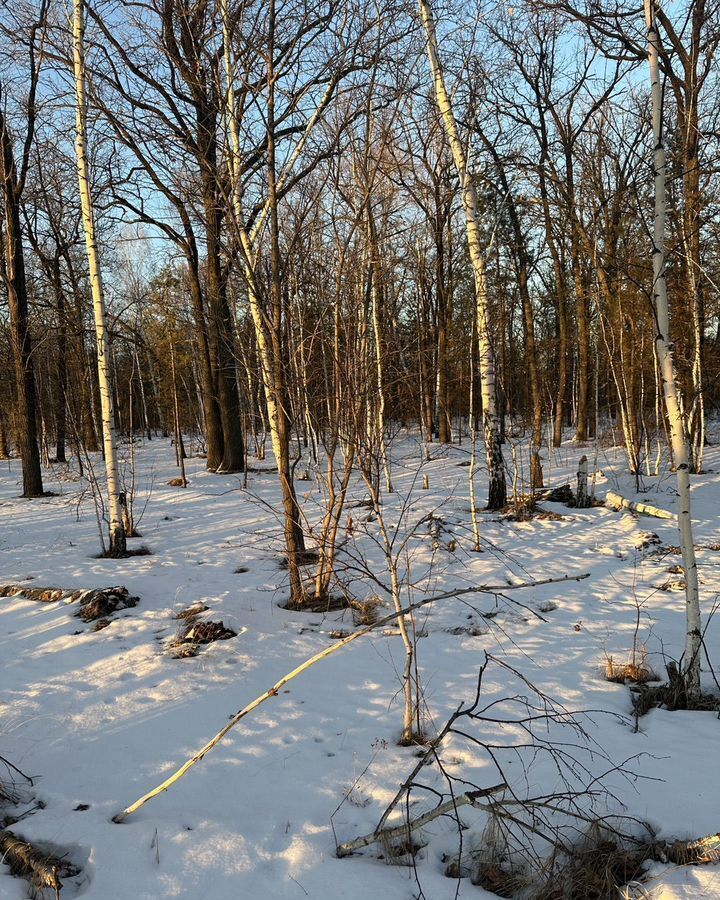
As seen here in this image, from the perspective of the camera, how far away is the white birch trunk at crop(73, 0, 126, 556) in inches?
257

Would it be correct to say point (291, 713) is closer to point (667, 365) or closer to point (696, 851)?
point (696, 851)

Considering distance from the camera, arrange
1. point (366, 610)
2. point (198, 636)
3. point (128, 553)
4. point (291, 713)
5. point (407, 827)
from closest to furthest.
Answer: point (407, 827) < point (291, 713) < point (198, 636) < point (366, 610) < point (128, 553)

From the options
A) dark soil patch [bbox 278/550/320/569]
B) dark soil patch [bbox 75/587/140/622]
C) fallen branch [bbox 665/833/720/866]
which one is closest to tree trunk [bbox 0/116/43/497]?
dark soil patch [bbox 75/587/140/622]

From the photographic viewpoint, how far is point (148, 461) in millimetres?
20391

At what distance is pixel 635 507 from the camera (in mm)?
9219

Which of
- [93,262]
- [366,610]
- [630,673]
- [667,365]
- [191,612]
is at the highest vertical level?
[93,262]

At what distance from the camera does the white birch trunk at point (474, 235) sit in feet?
24.2

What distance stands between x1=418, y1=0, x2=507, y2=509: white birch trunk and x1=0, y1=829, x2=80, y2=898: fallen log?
722 cm

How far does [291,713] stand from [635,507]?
24.5 ft

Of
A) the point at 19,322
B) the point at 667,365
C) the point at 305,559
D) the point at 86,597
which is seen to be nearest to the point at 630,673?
the point at 667,365

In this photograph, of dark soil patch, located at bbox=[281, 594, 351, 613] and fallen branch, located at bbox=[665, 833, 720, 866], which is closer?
fallen branch, located at bbox=[665, 833, 720, 866]

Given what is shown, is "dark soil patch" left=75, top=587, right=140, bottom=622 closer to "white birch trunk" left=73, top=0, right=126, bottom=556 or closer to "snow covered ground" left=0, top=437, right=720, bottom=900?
"snow covered ground" left=0, top=437, right=720, bottom=900

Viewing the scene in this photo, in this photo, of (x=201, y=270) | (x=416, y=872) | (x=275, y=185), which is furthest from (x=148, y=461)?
(x=416, y=872)

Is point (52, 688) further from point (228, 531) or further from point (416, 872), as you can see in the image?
point (228, 531)
